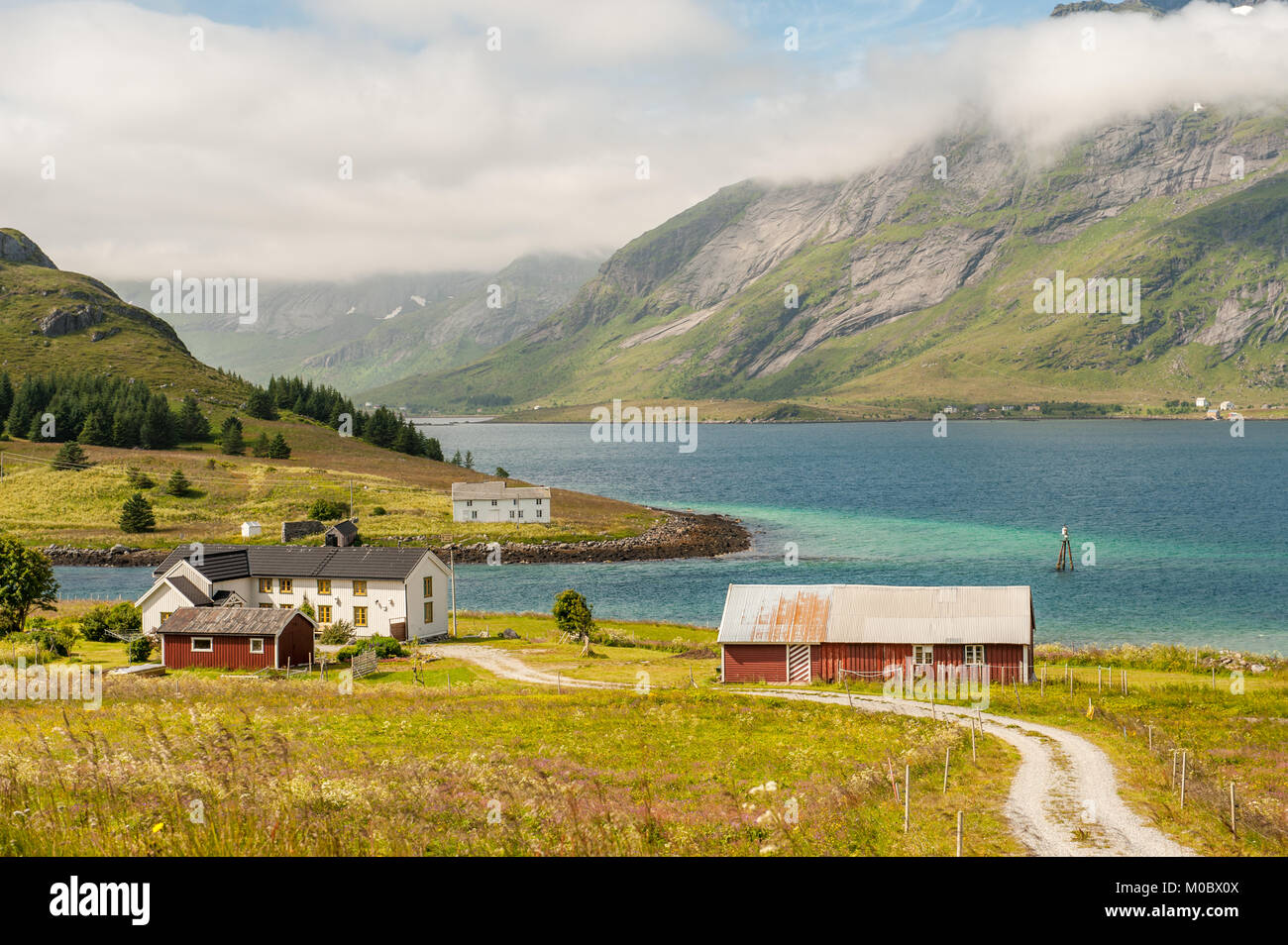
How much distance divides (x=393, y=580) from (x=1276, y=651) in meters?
61.5

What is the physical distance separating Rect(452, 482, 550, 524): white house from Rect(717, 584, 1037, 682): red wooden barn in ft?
241

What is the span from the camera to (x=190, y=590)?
62.8 meters

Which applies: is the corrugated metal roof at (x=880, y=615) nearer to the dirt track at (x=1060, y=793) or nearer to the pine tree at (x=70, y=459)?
the dirt track at (x=1060, y=793)

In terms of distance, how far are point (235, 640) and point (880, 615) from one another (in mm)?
37132

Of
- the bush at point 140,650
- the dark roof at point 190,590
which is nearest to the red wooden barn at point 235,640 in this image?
Result: the bush at point 140,650

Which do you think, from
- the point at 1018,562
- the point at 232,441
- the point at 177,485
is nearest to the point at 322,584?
the point at 1018,562

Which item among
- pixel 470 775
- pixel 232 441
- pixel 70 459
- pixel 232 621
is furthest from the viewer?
pixel 232 441

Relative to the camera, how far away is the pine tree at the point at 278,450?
163 m

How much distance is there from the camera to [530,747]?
30.0 meters

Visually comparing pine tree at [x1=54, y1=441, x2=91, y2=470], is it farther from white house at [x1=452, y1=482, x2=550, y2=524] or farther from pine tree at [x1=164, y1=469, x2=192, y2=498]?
white house at [x1=452, y1=482, x2=550, y2=524]

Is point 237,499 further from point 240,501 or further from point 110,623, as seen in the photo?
point 110,623

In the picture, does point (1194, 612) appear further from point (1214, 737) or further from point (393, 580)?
point (393, 580)

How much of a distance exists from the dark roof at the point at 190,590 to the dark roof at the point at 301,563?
1.23m
